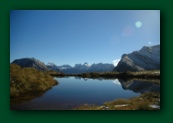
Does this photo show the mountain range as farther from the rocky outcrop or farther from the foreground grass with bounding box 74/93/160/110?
the foreground grass with bounding box 74/93/160/110

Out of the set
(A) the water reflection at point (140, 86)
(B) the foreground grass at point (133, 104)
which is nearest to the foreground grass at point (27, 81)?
(B) the foreground grass at point (133, 104)

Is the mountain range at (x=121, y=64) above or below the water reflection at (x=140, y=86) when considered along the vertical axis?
above

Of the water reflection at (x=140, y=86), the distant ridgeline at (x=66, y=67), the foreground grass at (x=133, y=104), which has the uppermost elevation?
the distant ridgeline at (x=66, y=67)

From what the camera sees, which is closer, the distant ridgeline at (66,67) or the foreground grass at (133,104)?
the foreground grass at (133,104)

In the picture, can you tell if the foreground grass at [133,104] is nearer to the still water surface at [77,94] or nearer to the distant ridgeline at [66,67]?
the still water surface at [77,94]

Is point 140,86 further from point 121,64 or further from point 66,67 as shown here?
point 66,67

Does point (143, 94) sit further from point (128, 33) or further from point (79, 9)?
Result: point (79, 9)

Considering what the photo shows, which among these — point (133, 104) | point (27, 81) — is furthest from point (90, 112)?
point (27, 81)

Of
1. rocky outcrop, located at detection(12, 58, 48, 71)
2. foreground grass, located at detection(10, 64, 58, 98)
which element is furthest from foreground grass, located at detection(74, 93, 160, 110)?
rocky outcrop, located at detection(12, 58, 48, 71)
